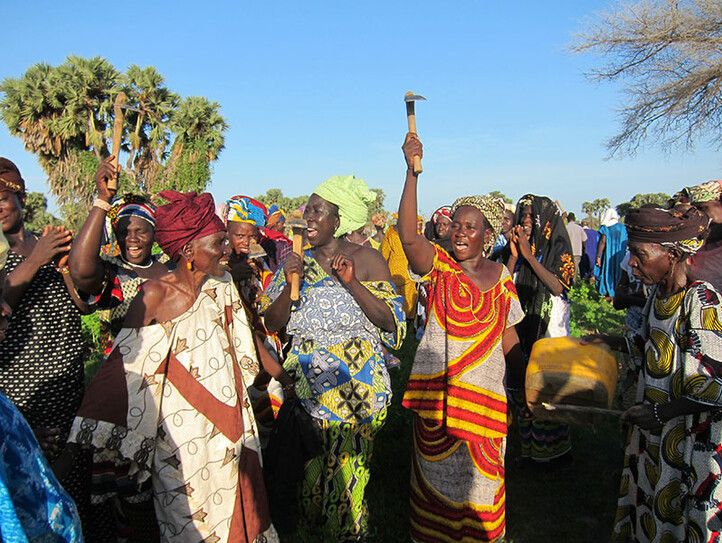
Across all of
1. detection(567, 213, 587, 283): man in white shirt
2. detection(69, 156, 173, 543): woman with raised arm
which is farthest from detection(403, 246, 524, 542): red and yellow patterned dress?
detection(567, 213, 587, 283): man in white shirt

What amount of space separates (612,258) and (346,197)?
29.5 feet

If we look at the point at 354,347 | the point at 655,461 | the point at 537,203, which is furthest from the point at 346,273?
the point at 537,203

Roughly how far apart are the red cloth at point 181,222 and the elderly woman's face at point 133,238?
1.34 metres

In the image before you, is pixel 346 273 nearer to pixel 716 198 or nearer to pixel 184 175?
pixel 716 198

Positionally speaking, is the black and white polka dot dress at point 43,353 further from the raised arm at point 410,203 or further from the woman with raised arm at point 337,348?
the raised arm at point 410,203

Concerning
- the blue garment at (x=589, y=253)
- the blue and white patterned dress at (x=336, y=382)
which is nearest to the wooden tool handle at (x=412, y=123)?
the blue and white patterned dress at (x=336, y=382)

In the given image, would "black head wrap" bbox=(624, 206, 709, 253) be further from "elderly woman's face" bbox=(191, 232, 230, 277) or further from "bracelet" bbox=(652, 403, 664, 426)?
"elderly woman's face" bbox=(191, 232, 230, 277)

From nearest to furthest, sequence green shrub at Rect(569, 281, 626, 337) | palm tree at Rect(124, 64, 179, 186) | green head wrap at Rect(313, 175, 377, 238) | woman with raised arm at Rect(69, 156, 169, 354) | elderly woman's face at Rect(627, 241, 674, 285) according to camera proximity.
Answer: woman with raised arm at Rect(69, 156, 169, 354)
elderly woman's face at Rect(627, 241, 674, 285)
green head wrap at Rect(313, 175, 377, 238)
green shrub at Rect(569, 281, 626, 337)
palm tree at Rect(124, 64, 179, 186)

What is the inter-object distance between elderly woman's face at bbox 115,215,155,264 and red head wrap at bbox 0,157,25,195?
3.42 feet

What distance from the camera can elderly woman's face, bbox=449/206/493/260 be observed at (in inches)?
134

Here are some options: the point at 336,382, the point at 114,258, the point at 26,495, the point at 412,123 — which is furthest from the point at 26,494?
the point at 114,258

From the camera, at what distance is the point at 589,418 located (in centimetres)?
298

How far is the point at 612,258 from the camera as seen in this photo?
1069cm

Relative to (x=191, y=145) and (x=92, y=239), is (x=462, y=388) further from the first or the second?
(x=191, y=145)
